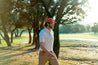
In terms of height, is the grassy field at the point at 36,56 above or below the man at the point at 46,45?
below

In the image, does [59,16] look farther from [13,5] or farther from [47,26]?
[13,5]

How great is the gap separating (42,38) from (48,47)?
0.31 meters

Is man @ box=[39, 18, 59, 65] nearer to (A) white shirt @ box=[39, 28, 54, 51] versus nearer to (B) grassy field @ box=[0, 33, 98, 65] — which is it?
(A) white shirt @ box=[39, 28, 54, 51]

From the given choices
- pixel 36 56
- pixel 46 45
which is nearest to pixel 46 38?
pixel 46 45

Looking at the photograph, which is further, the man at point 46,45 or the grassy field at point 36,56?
the grassy field at point 36,56

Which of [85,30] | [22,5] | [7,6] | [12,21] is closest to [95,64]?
A: [22,5]

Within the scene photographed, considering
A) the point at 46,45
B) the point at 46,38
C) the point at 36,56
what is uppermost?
the point at 46,38

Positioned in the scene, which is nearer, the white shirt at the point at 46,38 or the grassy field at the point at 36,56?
the white shirt at the point at 46,38

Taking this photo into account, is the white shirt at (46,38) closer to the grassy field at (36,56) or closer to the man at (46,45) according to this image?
the man at (46,45)

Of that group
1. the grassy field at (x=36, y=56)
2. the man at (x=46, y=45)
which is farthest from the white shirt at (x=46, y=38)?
the grassy field at (x=36, y=56)

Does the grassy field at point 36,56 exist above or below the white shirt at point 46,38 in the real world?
below

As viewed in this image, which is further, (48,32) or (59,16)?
(59,16)

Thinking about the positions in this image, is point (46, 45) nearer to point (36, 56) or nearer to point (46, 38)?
point (46, 38)

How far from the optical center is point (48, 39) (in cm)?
350
